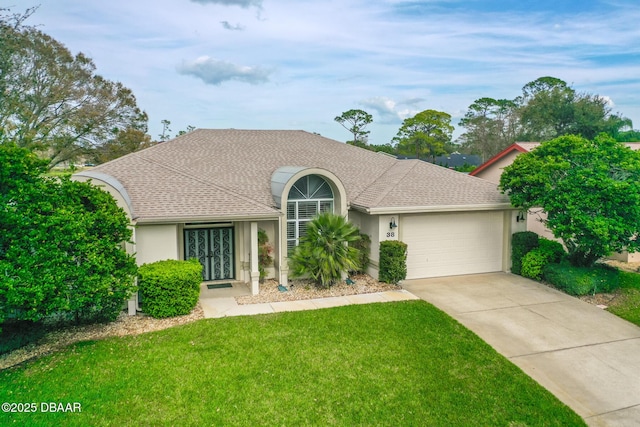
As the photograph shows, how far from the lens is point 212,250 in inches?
571

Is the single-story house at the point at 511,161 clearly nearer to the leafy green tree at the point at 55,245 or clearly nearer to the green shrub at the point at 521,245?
the green shrub at the point at 521,245

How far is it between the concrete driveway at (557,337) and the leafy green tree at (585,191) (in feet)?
6.87

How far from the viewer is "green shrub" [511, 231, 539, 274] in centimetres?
1551

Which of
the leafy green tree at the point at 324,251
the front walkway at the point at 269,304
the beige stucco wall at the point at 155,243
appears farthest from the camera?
the leafy green tree at the point at 324,251

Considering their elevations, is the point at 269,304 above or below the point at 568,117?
below

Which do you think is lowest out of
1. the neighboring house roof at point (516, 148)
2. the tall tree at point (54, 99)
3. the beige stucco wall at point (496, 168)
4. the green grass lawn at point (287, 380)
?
the green grass lawn at point (287, 380)

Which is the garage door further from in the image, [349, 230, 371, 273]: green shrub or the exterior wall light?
[349, 230, 371, 273]: green shrub

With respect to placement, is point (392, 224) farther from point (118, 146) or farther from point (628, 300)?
point (118, 146)

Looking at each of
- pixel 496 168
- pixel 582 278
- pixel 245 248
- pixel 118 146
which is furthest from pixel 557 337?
pixel 118 146

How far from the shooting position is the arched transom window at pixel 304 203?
14508 mm

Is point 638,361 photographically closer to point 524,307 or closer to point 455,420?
point 524,307

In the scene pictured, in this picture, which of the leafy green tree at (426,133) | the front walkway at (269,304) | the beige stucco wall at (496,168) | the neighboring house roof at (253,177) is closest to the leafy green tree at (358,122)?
the leafy green tree at (426,133)

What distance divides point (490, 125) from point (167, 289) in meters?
59.7

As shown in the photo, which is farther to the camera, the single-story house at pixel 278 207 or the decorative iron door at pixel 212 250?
the decorative iron door at pixel 212 250
